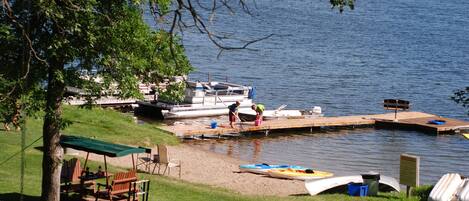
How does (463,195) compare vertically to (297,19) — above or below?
below

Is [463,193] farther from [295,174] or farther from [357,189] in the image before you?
[295,174]

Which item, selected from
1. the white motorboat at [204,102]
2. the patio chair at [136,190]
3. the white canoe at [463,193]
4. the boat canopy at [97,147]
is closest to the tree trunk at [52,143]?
the boat canopy at [97,147]

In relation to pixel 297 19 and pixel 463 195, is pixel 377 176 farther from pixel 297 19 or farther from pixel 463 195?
pixel 297 19

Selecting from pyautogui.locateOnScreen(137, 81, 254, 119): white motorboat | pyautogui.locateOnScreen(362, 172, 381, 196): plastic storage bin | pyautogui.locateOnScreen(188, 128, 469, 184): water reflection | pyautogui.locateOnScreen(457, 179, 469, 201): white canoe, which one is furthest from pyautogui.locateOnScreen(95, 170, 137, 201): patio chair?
pyautogui.locateOnScreen(137, 81, 254, 119): white motorboat

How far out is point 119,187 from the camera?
1933 centimetres

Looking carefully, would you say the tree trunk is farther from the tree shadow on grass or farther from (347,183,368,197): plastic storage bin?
(347,183,368,197): plastic storage bin

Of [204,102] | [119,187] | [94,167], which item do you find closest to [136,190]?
[119,187]

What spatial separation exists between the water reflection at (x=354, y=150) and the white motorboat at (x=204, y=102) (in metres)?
5.84

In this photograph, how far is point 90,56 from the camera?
16469mm

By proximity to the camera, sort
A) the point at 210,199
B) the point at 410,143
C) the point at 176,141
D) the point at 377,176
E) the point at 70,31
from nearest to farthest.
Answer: the point at 70,31
the point at 210,199
the point at 377,176
the point at 176,141
the point at 410,143

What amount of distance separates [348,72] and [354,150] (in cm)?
2600

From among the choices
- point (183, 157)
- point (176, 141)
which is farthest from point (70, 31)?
point (176, 141)

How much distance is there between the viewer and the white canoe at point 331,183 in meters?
24.9

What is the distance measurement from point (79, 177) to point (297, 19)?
8106 centimetres
